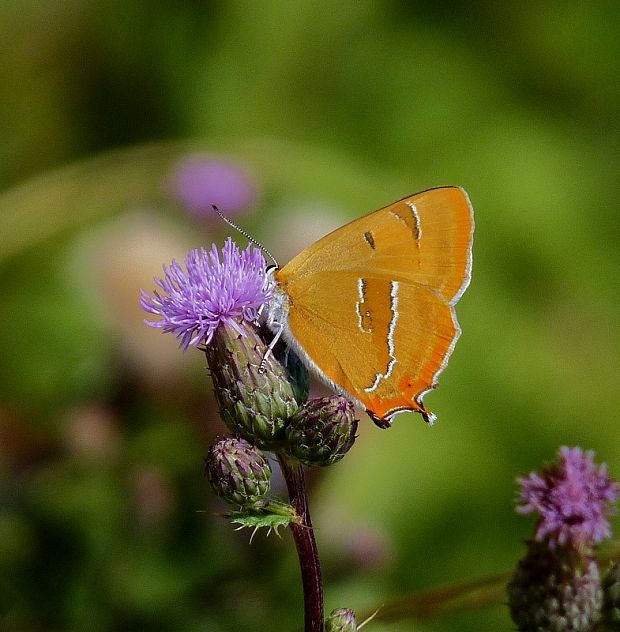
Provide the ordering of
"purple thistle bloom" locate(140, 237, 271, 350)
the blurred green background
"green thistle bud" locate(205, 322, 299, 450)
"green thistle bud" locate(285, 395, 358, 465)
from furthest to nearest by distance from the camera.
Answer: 1. the blurred green background
2. "purple thistle bloom" locate(140, 237, 271, 350)
3. "green thistle bud" locate(205, 322, 299, 450)
4. "green thistle bud" locate(285, 395, 358, 465)

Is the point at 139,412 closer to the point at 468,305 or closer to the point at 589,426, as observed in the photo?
the point at 468,305

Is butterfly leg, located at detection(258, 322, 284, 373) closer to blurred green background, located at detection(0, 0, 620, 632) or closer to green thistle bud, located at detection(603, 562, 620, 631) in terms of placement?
green thistle bud, located at detection(603, 562, 620, 631)

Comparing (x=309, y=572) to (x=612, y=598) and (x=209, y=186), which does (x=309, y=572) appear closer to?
(x=612, y=598)

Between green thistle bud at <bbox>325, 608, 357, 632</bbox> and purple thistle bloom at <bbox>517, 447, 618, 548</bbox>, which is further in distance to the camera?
purple thistle bloom at <bbox>517, 447, 618, 548</bbox>

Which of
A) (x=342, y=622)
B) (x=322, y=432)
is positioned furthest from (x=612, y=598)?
(x=322, y=432)

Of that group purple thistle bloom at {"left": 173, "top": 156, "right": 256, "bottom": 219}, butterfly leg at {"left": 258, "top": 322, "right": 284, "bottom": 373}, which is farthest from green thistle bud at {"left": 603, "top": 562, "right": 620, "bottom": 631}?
purple thistle bloom at {"left": 173, "top": 156, "right": 256, "bottom": 219}
